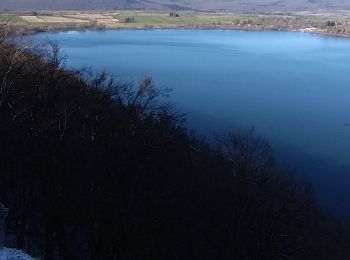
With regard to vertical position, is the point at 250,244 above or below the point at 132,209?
below

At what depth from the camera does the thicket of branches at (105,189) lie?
22.8 ft

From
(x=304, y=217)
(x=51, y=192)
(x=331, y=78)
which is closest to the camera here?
(x=51, y=192)

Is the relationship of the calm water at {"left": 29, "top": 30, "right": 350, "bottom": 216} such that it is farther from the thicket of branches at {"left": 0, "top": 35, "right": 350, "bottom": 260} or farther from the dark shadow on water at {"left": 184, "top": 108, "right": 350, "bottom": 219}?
the thicket of branches at {"left": 0, "top": 35, "right": 350, "bottom": 260}

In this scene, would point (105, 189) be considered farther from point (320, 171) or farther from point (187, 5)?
point (187, 5)

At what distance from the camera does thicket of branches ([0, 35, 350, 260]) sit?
22.8 feet

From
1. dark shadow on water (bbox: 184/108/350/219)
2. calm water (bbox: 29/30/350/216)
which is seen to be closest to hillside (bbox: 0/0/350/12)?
calm water (bbox: 29/30/350/216)

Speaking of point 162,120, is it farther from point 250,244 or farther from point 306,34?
point 306,34

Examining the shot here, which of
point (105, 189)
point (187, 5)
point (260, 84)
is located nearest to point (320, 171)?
point (105, 189)

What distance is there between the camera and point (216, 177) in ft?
36.5

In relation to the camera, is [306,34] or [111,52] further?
[306,34]

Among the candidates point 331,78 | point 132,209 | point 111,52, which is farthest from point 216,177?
point 111,52

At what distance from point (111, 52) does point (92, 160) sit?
87.7 feet

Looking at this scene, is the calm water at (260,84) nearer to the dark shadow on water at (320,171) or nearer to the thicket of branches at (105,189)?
the dark shadow on water at (320,171)

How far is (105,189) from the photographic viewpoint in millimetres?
7043
